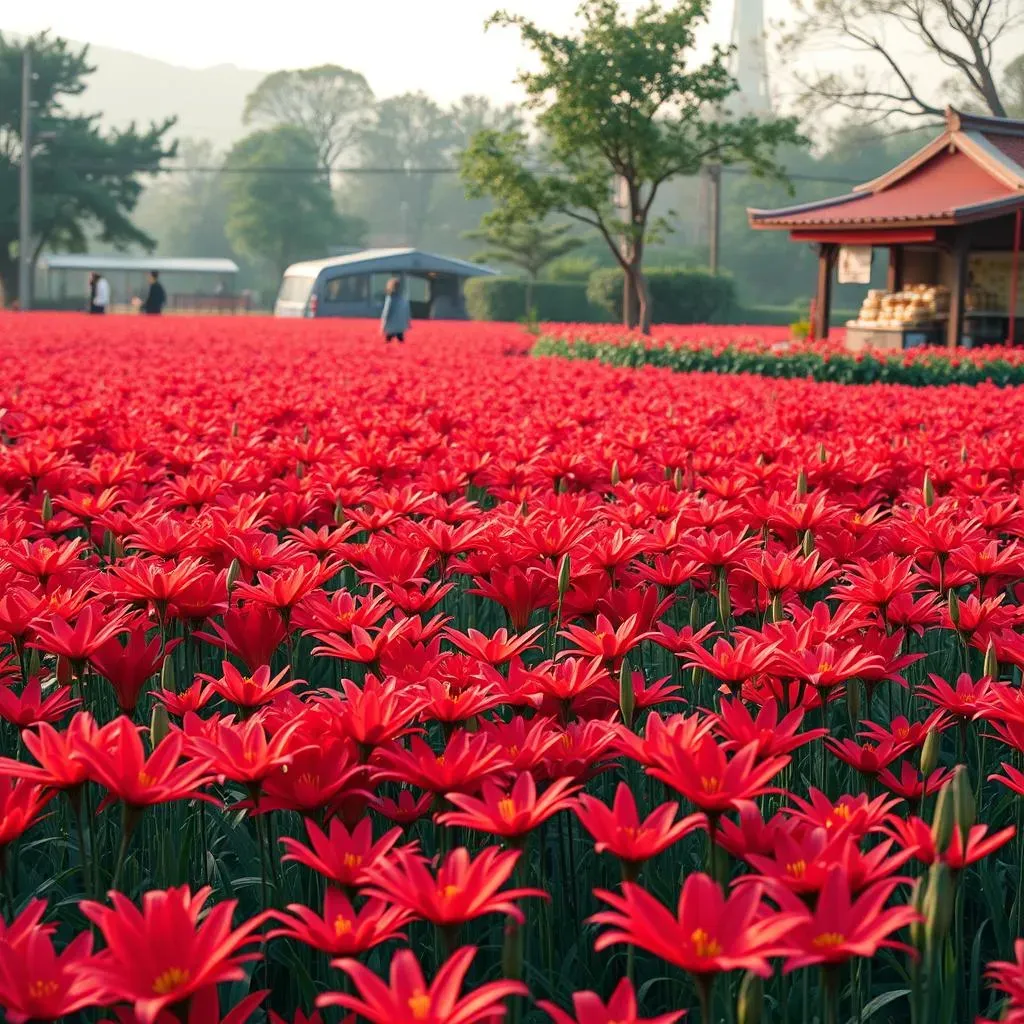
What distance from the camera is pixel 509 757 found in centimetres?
187

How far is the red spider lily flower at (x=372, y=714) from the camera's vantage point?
1908mm

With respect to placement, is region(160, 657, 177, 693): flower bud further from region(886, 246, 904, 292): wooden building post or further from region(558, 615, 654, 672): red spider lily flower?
region(886, 246, 904, 292): wooden building post

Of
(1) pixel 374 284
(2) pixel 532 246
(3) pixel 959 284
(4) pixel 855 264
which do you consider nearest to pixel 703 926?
(3) pixel 959 284

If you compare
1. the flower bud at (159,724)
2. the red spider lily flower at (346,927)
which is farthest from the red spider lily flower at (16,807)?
the red spider lily flower at (346,927)

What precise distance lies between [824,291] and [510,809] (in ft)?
89.7

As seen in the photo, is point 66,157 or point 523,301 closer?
point 523,301

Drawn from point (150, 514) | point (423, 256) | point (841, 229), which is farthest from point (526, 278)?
point (150, 514)

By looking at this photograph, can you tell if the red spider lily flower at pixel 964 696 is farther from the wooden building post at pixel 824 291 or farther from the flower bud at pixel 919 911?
the wooden building post at pixel 824 291

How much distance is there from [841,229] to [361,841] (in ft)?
84.3

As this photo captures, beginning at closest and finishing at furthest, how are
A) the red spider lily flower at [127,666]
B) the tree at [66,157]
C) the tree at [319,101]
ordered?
the red spider lily flower at [127,666]
the tree at [66,157]
the tree at [319,101]

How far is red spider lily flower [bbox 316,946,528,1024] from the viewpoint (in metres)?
1.28

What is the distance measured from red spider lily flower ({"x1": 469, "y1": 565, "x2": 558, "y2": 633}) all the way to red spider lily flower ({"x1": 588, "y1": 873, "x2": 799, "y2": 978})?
1467 mm

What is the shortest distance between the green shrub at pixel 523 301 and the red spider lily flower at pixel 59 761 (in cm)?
5099

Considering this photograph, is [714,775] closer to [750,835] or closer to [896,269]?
[750,835]
